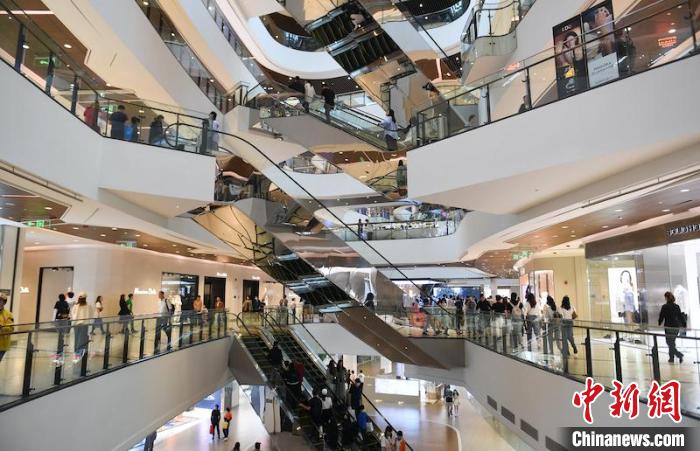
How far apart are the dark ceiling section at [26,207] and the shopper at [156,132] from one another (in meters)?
2.07

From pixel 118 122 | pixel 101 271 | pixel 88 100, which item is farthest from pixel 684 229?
pixel 101 271

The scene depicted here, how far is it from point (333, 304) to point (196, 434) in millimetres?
10084

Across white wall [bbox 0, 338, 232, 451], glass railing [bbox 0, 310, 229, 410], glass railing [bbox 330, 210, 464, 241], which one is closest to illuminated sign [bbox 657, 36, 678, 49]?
glass railing [bbox 0, 310, 229, 410]

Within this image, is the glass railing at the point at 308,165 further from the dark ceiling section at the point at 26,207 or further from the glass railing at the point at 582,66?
the glass railing at the point at 582,66

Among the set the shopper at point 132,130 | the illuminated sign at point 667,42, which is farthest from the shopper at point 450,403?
the illuminated sign at point 667,42

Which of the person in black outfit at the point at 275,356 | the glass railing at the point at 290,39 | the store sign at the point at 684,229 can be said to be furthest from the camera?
the glass railing at the point at 290,39

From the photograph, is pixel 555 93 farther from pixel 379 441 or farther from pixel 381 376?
pixel 381 376

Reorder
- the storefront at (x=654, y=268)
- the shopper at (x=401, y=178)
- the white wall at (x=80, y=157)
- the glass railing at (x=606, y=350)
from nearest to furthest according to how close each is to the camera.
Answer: the glass railing at (x=606, y=350) < the white wall at (x=80, y=157) < the storefront at (x=654, y=268) < the shopper at (x=401, y=178)

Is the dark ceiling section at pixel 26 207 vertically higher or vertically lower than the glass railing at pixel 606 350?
higher

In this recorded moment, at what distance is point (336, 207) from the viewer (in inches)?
922

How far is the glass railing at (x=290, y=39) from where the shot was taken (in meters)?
26.6

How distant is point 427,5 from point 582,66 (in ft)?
64.4

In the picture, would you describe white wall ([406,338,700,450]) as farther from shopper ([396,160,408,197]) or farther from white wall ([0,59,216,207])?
white wall ([0,59,216,207])

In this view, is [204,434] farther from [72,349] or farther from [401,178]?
[72,349]
